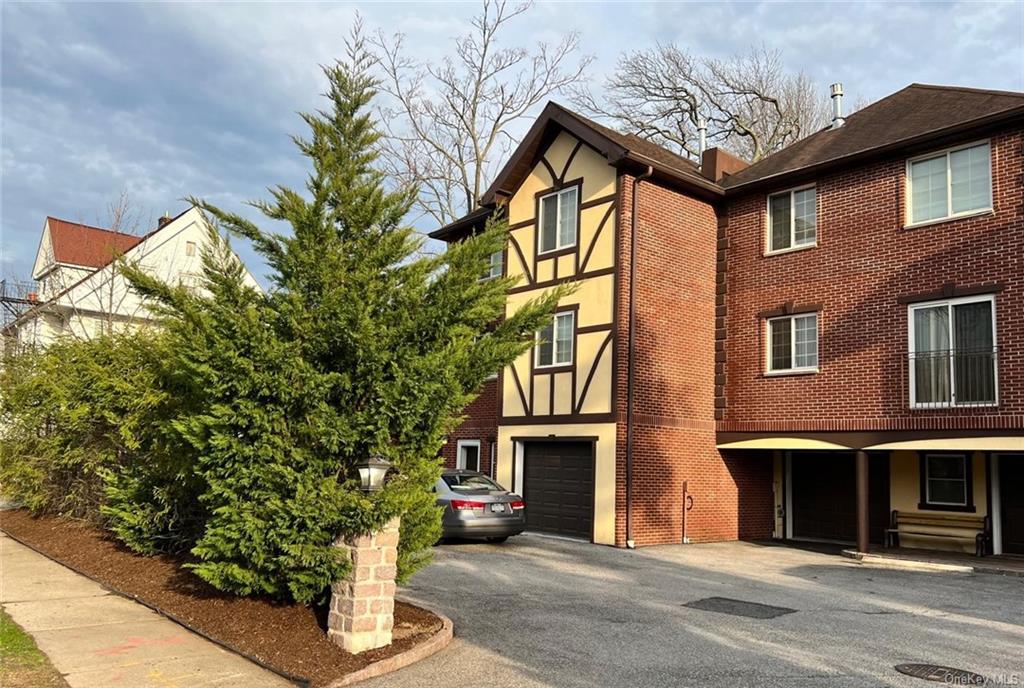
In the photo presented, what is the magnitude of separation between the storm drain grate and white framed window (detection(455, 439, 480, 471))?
10.3m

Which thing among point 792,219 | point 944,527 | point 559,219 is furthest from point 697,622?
point 559,219

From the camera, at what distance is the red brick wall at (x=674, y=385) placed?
601 inches

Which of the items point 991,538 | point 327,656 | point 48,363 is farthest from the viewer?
point 991,538

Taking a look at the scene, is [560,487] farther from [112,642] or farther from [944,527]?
[112,642]

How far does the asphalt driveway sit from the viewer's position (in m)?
6.19

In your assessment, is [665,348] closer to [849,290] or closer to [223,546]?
[849,290]

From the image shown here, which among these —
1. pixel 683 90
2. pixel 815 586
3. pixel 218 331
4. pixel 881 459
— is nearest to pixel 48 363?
pixel 218 331

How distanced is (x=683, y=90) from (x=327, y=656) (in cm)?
3165

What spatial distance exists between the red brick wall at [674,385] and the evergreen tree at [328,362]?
8162 millimetres

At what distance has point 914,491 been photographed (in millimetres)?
15430

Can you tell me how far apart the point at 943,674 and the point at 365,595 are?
467cm

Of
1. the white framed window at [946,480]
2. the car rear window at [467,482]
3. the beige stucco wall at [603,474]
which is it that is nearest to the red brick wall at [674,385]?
the beige stucco wall at [603,474]

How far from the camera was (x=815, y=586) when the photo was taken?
10883 mm

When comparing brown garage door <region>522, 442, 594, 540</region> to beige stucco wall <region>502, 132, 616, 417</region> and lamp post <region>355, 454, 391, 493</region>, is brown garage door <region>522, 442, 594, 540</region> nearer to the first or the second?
beige stucco wall <region>502, 132, 616, 417</region>
